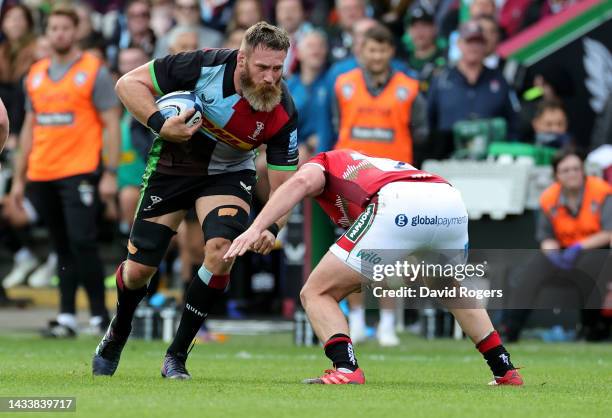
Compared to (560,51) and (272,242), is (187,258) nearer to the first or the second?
(560,51)

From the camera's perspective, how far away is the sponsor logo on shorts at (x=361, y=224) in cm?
834

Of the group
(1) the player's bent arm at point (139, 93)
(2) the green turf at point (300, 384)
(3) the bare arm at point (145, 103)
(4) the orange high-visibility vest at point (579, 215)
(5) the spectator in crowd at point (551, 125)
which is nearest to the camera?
(2) the green turf at point (300, 384)

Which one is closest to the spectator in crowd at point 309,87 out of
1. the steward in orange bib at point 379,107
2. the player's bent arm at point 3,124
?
the steward in orange bib at point 379,107

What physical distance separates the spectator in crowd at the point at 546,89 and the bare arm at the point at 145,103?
7206mm

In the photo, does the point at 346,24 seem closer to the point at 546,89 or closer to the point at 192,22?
the point at 192,22

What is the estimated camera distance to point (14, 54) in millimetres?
16906

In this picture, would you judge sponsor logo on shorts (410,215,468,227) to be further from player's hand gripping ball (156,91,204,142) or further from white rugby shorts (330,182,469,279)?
player's hand gripping ball (156,91,204,142)

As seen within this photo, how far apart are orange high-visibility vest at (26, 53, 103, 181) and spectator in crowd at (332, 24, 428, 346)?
225cm

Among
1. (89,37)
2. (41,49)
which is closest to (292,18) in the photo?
(41,49)

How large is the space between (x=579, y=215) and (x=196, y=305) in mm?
5791

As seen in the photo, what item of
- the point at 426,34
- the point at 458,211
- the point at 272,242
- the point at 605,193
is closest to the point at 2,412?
the point at 272,242

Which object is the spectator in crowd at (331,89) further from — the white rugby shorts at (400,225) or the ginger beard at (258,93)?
the white rugby shorts at (400,225)

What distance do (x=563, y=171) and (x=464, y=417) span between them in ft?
23.5

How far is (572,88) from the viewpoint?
1566 centimetres
